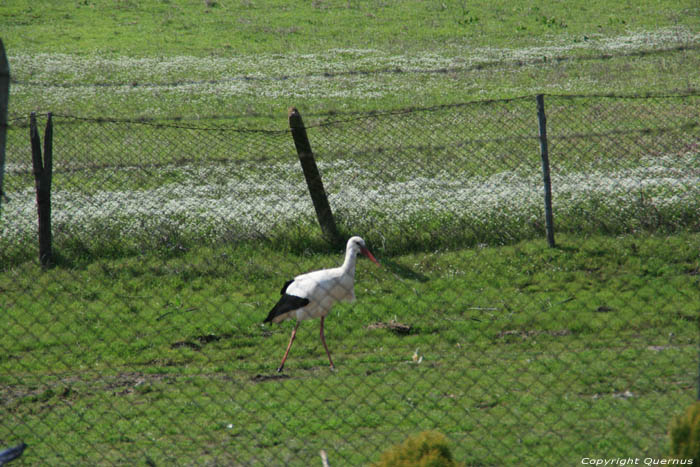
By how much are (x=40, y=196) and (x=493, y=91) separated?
1647cm

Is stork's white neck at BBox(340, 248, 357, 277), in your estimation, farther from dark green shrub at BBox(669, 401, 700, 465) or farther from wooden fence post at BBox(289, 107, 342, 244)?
dark green shrub at BBox(669, 401, 700, 465)

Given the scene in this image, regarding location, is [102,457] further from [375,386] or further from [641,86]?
[641,86]

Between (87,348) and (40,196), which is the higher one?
(40,196)

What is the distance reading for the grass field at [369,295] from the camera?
6.77 meters

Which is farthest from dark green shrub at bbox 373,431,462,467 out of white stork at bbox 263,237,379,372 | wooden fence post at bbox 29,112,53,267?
wooden fence post at bbox 29,112,53,267

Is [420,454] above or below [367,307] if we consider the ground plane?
above

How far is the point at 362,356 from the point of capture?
28.3 ft

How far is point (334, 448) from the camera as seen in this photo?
6383 mm

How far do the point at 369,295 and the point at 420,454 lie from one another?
221 inches

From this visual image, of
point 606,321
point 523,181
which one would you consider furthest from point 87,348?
point 523,181

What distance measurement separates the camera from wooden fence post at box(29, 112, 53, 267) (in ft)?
37.2

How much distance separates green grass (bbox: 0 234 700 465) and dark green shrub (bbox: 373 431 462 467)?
133 centimetres

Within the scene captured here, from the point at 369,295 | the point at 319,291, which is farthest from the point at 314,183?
the point at 319,291

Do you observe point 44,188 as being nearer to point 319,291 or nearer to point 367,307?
point 367,307
